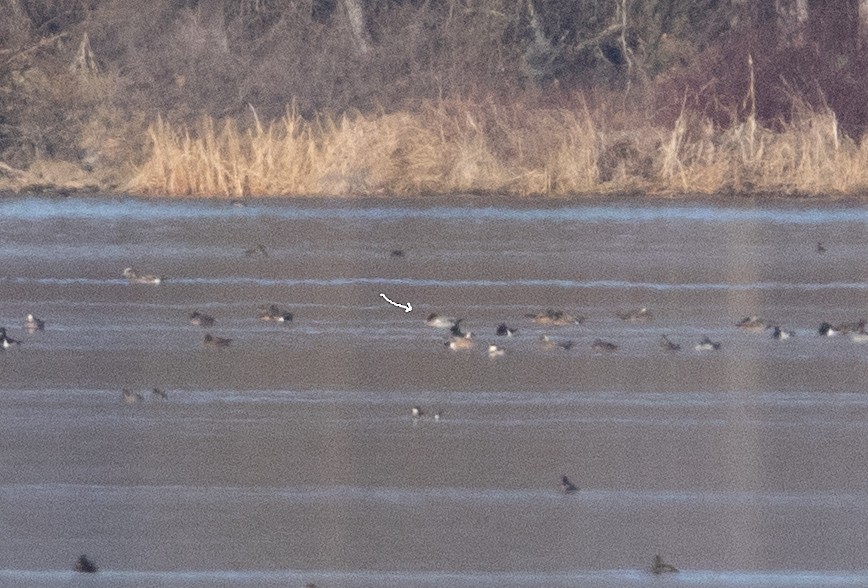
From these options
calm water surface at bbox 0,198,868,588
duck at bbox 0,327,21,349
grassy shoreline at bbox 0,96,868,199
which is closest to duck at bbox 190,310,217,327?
calm water surface at bbox 0,198,868,588

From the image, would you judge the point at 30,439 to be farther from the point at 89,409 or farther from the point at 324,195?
the point at 324,195

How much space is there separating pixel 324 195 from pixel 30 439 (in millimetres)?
13837

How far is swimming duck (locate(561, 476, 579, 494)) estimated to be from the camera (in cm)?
698

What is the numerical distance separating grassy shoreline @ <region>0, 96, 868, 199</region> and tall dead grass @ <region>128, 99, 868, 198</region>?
0.06 feet

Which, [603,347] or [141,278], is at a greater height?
[141,278]

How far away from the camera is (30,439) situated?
311 inches

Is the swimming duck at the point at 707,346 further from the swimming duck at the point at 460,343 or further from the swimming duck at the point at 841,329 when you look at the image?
the swimming duck at the point at 460,343

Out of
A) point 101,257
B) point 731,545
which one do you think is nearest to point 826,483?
point 731,545

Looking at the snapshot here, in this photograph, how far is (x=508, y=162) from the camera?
22812mm

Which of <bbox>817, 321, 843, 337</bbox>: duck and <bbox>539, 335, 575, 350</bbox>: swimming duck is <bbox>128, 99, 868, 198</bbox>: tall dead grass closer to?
<bbox>817, 321, 843, 337</bbox>: duck

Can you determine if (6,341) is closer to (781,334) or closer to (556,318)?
(556,318)

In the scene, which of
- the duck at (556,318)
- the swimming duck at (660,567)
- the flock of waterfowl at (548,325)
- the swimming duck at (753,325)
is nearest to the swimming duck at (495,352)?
the flock of waterfowl at (548,325)

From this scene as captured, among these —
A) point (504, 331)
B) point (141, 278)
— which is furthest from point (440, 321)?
point (141, 278)

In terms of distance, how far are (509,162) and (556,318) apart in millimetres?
11669
